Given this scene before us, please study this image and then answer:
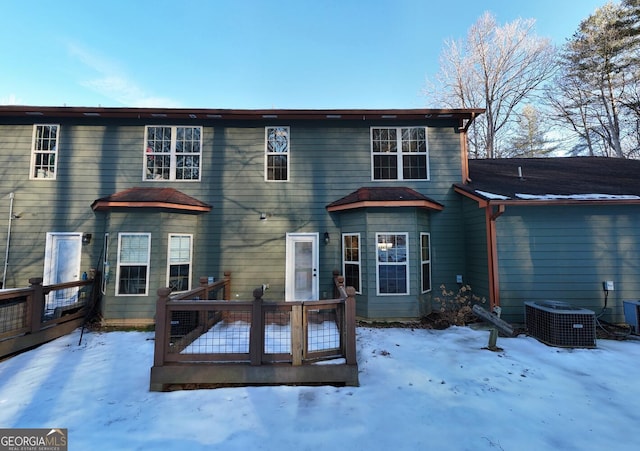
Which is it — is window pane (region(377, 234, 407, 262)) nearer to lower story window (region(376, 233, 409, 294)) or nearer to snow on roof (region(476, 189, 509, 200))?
lower story window (region(376, 233, 409, 294))

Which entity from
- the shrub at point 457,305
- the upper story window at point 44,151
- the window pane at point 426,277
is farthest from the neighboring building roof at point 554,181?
the upper story window at point 44,151

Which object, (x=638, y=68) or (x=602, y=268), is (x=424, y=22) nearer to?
(x=638, y=68)

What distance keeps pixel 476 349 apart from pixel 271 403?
3.49 metres

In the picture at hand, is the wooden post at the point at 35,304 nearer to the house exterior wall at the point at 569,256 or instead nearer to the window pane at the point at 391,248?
the window pane at the point at 391,248

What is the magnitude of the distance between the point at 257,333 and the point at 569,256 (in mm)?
6565

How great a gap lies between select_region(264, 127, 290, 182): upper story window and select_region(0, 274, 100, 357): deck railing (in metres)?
4.97

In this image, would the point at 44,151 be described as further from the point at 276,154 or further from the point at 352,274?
the point at 352,274

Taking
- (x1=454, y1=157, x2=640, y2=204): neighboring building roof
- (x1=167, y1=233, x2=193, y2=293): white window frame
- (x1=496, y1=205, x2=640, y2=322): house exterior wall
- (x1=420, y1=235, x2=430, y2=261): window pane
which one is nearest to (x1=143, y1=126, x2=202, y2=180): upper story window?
(x1=167, y1=233, x2=193, y2=293): white window frame

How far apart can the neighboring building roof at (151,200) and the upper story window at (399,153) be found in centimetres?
461

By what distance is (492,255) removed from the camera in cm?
586

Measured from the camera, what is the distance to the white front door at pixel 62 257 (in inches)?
263

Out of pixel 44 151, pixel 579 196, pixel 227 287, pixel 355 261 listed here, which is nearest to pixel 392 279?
pixel 355 261

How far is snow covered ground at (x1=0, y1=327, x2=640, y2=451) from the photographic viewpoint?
2.44 m

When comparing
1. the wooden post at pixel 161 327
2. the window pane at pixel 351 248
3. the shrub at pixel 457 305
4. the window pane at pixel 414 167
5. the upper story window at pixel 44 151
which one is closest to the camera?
the wooden post at pixel 161 327
